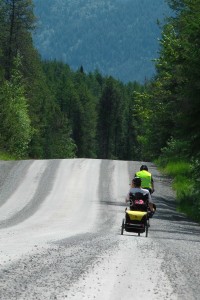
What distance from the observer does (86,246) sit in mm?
12266

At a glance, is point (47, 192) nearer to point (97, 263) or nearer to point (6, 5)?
point (97, 263)

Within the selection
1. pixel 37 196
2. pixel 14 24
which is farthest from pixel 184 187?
pixel 14 24

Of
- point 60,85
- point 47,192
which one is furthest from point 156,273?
point 60,85

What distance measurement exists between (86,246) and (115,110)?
439ft

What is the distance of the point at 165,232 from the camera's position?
17.7 meters

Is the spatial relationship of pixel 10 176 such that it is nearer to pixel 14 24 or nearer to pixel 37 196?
pixel 37 196

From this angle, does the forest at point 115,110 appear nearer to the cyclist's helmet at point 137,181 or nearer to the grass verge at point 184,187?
the grass verge at point 184,187

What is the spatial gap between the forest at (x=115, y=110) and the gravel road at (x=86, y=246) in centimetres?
364

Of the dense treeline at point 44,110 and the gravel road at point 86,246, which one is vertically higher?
the dense treeline at point 44,110

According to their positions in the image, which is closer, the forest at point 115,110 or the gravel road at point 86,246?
the gravel road at point 86,246

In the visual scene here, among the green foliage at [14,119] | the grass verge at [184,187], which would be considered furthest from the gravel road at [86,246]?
the green foliage at [14,119]

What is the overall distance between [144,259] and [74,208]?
13185mm

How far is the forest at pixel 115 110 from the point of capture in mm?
23641

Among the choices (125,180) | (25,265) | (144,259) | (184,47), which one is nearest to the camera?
(25,265)
